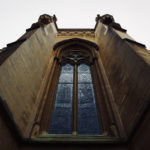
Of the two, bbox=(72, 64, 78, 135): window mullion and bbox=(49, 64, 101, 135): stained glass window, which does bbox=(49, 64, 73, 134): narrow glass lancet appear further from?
bbox=(72, 64, 78, 135): window mullion

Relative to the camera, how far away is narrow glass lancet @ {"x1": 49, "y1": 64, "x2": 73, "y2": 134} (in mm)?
3705

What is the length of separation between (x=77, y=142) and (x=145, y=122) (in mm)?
1023

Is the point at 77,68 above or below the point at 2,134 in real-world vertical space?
above

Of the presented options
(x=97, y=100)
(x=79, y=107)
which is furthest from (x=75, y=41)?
(x=79, y=107)

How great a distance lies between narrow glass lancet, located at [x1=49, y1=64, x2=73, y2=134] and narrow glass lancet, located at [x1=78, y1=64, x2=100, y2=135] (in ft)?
0.75

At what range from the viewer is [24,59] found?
391cm

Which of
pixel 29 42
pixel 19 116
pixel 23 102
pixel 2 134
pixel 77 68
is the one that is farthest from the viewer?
pixel 77 68

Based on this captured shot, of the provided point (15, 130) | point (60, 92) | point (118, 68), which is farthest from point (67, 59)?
point (15, 130)

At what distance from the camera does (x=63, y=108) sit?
430 cm

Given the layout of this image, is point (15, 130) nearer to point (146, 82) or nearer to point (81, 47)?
point (146, 82)

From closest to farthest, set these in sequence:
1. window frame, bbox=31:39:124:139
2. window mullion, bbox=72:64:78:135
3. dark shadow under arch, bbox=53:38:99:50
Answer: window frame, bbox=31:39:124:139 → window mullion, bbox=72:64:78:135 → dark shadow under arch, bbox=53:38:99:50

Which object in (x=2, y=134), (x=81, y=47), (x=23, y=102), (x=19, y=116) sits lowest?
(x=2, y=134)

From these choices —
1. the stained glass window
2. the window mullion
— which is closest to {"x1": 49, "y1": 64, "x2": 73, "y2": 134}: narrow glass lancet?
the stained glass window

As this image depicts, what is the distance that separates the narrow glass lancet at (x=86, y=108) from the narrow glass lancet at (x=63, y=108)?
0.23 metres
